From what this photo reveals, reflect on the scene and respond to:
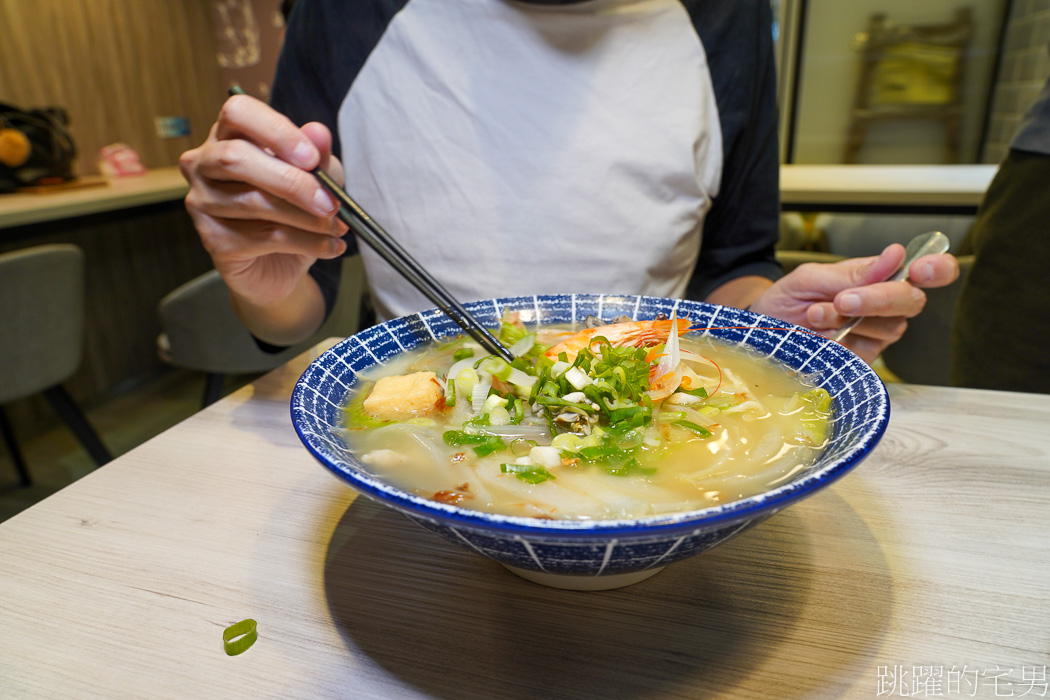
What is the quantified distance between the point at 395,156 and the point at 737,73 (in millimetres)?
866

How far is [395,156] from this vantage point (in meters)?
1.54

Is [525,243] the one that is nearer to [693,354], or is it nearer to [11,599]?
[693,354]

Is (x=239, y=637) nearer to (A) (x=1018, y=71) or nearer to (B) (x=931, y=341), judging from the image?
(B) (x=931, y=341)

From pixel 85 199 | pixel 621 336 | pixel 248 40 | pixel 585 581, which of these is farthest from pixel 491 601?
pixel 248 40

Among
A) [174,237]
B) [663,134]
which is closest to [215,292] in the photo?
[663,134]

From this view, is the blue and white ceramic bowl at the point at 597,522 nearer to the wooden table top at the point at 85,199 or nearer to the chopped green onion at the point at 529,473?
the chopped green onion at the point at 529,473

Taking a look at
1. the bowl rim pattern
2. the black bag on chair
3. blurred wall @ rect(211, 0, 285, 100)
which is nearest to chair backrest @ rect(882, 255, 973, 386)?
the bowl rim pattern

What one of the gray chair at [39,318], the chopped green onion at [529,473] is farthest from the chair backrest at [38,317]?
the chopped green onion at [529,473]

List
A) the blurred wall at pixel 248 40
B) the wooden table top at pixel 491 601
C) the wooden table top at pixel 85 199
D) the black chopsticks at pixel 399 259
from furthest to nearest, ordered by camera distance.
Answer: the blurred wall at pixel 248 40, the wooden table top at pixel 85 199, the black chopsticks at pixel 399 259, the wooden table top at pixel 491 601

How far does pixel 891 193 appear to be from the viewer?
284 cm

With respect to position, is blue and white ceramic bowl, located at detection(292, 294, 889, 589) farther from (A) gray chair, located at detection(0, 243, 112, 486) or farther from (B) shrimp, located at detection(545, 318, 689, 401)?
(A) gray chair, located at detection(0, 243, 112, 486)

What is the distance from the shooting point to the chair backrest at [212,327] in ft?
8.20

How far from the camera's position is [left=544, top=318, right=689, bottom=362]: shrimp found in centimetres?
89

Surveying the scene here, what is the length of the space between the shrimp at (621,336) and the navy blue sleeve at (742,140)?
0.83 metres
